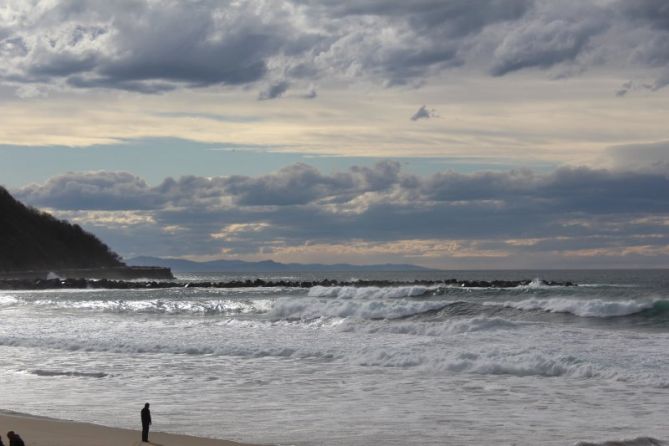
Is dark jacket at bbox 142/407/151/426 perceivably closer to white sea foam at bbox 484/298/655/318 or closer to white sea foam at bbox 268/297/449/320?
white sea foam at bbox 268/297/449/320

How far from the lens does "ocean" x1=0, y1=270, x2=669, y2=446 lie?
15.6 metres

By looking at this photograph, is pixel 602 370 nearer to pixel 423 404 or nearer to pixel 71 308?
pixel 423 404

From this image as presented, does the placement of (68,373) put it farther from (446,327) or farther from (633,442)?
(633,442)

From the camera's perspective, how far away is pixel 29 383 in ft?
68.6

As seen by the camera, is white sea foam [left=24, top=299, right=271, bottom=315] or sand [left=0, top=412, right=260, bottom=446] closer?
sand [left=0, top=412, right=260, bottom=446]

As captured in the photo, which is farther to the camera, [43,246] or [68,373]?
[43,246]

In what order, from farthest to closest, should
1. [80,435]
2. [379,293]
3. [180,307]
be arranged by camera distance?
[379,293] < [180,307] < [80,435]

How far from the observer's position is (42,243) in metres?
139

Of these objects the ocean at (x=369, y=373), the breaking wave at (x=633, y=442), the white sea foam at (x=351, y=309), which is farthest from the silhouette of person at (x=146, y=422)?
the white sea foam at (x=351, y=309)

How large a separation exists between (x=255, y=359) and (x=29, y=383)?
6479 millimetres

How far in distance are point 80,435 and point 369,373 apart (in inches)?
356

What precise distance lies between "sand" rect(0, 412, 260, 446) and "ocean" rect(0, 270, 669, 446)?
0.64 meters

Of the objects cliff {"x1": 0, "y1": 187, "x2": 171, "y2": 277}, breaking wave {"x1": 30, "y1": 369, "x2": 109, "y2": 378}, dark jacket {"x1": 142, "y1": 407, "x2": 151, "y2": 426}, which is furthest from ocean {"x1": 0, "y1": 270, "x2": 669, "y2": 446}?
cliff {"x1": 0, "y1": 187, "x2": 171, "y2": 277}

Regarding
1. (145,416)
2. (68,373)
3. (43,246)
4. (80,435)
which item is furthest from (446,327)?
(43,246)
